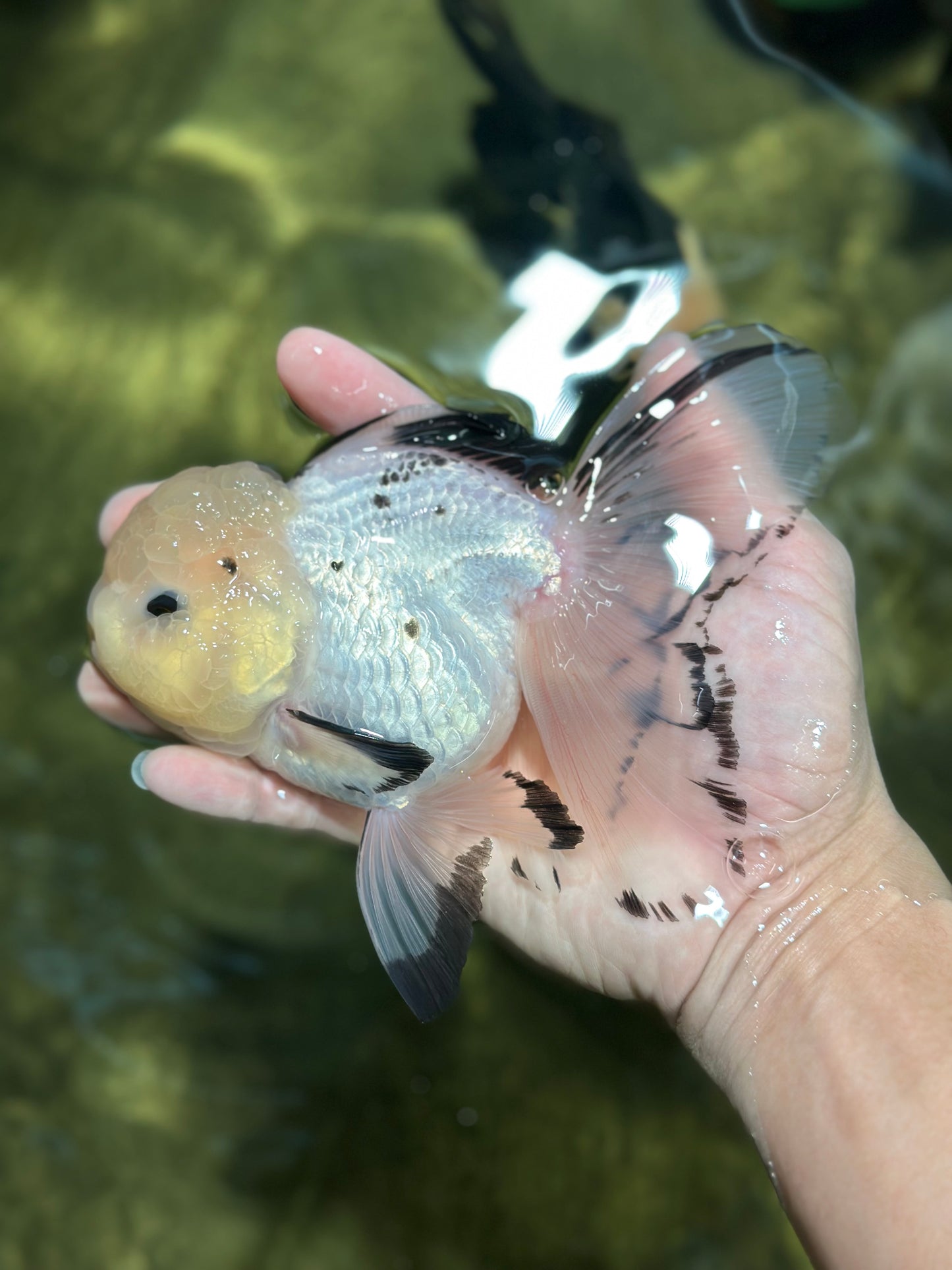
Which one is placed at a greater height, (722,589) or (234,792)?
(722,589)

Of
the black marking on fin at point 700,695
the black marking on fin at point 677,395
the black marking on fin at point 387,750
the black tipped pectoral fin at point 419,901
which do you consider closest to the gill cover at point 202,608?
the black marking on fin at point 387,750

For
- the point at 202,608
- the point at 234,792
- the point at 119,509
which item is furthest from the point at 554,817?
the point at 119,509

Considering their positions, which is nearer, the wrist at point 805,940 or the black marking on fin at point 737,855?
the wrist at point 805,940

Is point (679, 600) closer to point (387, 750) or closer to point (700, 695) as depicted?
point (700, 695)

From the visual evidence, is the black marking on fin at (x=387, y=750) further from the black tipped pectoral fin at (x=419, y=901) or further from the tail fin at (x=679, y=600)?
the tail fin at (x=679, y=600)

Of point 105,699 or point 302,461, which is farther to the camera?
point 302,461

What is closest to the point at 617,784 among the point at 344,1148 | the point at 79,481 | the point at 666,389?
the point at 666,389

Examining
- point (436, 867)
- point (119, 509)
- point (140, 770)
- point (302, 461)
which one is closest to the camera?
point (436, 867)

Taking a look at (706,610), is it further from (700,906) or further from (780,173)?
(780,173)
